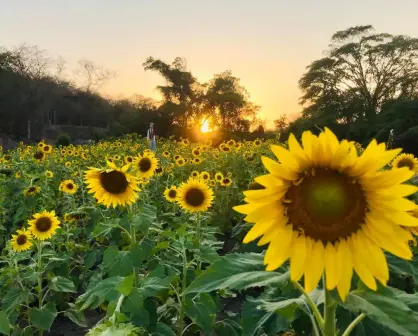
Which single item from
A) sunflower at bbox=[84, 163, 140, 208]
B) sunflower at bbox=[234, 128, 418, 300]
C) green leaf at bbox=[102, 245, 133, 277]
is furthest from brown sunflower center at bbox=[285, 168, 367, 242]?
sunflower at bbox=[84, 163, 140, 208]

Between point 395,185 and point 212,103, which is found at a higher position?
point 212,103

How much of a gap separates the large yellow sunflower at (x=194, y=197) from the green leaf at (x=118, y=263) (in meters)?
1.10

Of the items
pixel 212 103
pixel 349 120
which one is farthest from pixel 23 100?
pixel 349 120

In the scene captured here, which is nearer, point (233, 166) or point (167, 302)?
point (167, 302)

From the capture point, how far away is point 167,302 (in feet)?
8.75

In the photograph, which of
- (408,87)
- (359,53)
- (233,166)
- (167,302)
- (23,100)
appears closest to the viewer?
(167,302)

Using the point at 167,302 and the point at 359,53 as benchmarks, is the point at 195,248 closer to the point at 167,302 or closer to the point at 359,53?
the point at 167,302

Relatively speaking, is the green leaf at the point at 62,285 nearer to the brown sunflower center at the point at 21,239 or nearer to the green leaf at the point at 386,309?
the brown sunflower center at the point at 21,239

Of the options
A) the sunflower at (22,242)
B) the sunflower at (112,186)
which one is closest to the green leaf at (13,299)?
the sunflower at (22,242)

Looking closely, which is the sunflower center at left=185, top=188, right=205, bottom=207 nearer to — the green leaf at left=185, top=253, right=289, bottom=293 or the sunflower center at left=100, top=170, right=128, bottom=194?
the sunflower center at left=100, top=170, right=128, bottom=194

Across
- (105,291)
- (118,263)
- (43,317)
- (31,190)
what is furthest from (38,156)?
(105,291)

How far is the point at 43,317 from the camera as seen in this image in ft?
10.8

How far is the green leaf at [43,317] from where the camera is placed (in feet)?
10.7

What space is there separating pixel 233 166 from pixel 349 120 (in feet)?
77.7
